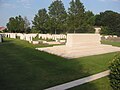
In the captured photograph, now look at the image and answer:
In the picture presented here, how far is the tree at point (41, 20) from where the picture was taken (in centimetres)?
5281

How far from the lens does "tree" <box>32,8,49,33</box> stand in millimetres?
52812

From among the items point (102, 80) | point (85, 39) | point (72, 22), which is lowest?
point (102, 80)

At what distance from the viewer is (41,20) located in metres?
53.0

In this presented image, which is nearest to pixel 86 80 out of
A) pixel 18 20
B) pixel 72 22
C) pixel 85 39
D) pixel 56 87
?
pixel 56 87

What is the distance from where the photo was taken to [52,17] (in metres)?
48.6

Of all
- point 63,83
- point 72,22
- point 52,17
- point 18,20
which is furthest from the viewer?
point 18,20

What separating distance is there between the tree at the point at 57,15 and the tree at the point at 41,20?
11.8ft

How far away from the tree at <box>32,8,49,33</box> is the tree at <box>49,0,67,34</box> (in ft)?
11.8

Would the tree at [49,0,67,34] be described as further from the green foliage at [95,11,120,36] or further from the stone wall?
the stone wall

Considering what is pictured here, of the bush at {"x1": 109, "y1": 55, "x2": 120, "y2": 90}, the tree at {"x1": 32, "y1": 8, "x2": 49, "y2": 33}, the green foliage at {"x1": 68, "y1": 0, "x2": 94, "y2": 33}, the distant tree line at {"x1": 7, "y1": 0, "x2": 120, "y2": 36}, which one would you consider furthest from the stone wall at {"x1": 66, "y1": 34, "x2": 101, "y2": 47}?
the tree at {"x1": 32, "y1": 8, "x2": 49, "y2": 33}

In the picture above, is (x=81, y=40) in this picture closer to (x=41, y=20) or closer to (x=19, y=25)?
(x=41, y=20)

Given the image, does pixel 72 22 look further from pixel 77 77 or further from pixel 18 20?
pixel 77 77

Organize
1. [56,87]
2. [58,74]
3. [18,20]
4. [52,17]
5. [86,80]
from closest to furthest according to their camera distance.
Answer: [56,87] < [86,80] < [58,74] < [52,17] < [18,20]

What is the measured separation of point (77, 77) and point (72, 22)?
37215 mm
